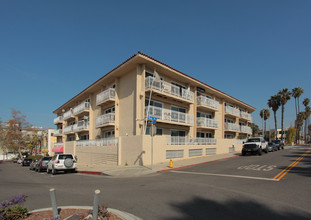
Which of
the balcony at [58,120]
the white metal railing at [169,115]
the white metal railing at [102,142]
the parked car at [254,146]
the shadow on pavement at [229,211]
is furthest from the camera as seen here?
the balcony at [58,120]

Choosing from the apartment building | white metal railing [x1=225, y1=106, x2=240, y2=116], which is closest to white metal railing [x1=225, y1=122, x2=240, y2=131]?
white metal railing [x1=225, y1=106, x2=240, y2=116]

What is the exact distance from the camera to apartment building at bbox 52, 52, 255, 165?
18.3 m

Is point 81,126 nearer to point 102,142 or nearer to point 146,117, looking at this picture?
point 102,142

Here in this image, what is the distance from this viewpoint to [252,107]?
43906 mm

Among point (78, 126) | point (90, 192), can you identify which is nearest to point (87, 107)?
point (78, 126)

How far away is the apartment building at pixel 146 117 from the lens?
1833 centimetres

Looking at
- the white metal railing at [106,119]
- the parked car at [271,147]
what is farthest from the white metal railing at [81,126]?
the parked car at [271,147]

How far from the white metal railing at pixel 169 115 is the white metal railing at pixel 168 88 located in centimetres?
200

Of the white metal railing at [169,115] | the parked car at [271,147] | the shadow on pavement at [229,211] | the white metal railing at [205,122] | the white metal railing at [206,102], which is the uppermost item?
the white metal railing at [206,102]

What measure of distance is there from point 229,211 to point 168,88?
57.4 feet

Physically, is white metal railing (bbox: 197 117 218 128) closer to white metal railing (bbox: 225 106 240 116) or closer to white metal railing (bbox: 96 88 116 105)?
white metal railing (bbox: 225 106 240 116)

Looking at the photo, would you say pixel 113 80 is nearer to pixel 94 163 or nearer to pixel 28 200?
pixel 94 163

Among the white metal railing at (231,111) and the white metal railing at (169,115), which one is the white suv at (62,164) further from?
the white metal railing at (231,111)

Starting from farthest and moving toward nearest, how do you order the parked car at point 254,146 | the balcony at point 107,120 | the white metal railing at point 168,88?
the parked car at point 254,146 < the balcony at point 107,120 < the white metal railing at point 168,88
